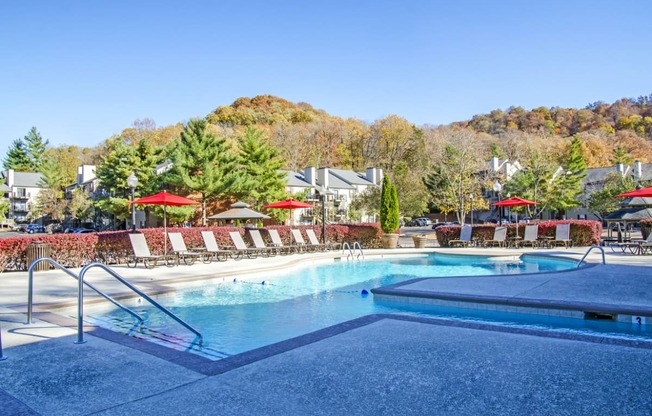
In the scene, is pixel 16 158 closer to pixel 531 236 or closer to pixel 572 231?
pixel 531 236

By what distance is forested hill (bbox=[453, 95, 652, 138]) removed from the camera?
2628 inches

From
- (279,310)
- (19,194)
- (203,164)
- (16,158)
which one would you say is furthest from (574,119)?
(16,158)

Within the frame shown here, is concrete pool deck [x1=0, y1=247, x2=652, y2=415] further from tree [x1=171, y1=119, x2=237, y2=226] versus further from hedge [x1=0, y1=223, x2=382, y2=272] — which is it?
tree [x1=171, y1=119, x2=237, y2=226]

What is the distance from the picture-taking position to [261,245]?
57.9 feet

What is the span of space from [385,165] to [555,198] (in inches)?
978

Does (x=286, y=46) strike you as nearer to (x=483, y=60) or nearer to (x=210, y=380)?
(x=483, y=60)

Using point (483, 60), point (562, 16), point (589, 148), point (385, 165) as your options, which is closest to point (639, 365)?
point (562, 16)

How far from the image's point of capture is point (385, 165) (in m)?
61.3

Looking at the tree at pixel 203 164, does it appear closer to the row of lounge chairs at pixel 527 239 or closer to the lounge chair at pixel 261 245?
the lounge chair at pixel 261 245

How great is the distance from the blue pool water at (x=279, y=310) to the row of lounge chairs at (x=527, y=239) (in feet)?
17.3

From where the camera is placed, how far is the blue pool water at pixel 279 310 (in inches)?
254

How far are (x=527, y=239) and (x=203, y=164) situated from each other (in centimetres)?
2059

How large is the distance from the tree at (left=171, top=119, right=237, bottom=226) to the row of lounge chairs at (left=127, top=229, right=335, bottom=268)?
12718 millimetres

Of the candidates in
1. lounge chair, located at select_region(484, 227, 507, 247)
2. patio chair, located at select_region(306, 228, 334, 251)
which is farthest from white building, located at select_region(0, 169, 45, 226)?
lounge chair, located at select_region(484, 227, 507, 247)
